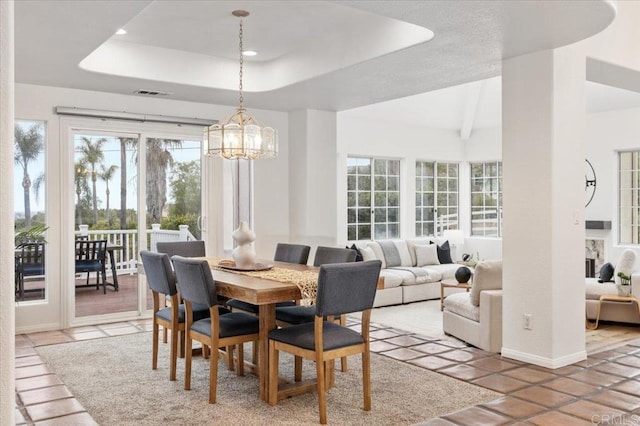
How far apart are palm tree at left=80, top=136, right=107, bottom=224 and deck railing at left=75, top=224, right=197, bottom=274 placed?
0.52 feet

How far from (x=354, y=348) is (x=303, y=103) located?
3.76 metres

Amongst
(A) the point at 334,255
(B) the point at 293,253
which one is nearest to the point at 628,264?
(A) the point at 334,255

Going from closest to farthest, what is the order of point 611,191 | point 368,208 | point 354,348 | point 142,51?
point 354,348, point 142,51, point 611,191, point 368,208

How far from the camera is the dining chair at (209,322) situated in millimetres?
3504

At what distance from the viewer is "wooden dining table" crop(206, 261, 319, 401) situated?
11.1 ft

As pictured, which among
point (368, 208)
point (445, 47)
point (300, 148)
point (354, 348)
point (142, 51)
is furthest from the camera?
Result: point (368, 208)

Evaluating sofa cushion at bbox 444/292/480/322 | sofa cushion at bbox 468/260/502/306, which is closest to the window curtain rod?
sofa cushion at bbox 444/292/480/322

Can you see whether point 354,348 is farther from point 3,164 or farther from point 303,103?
point 303,103

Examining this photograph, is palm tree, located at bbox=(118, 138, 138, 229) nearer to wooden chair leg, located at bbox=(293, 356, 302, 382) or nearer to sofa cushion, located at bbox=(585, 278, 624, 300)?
wooden chair leg, located at bbox=(293, 356, 302, 382)

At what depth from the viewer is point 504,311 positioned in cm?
456

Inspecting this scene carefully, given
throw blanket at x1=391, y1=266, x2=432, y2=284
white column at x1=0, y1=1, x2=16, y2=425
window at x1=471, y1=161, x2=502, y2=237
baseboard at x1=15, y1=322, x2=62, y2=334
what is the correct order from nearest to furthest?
1. white column at x1=0, y1=1, x2=16, y2=425
2. baseboard at x1=15, y1=322, x2=62, y2=334
3. throw blanket at x1=391, y1=266, x2=432, y2=284
4. window at x1=471, y1=161, x2=502, y2=237

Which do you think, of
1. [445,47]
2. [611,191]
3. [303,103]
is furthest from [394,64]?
[611,191]

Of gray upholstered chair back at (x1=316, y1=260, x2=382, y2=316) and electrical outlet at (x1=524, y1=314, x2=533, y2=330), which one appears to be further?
electrical outlet at (x1=524, y1=314, x2=533, y2=330)

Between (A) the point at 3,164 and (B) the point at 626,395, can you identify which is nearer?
(A) the point at 3,164
